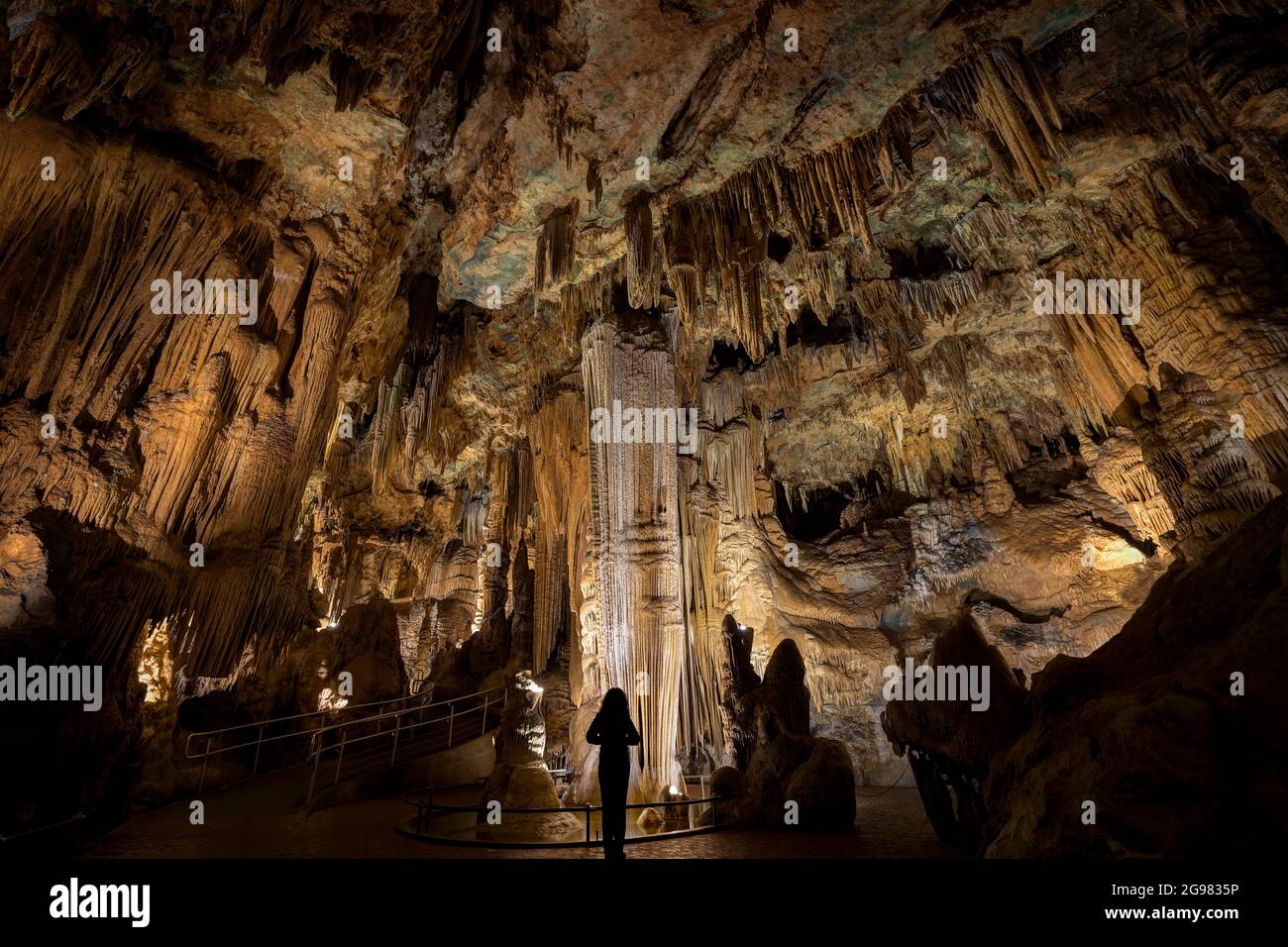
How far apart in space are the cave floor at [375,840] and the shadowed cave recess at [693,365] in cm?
42

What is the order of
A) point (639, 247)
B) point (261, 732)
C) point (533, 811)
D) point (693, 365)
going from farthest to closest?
point (693, 365)
point (261, 732)
point (639, 247)
point (533, 811)

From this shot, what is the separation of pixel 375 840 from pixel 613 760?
2957 mm

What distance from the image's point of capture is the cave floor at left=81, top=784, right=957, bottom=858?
462cm

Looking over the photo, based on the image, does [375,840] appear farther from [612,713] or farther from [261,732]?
[261,732]

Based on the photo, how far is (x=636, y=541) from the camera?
930cm

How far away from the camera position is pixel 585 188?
8.34 m

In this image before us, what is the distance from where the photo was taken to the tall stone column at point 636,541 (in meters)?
8.42

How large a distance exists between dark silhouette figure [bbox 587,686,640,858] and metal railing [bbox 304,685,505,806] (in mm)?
5130

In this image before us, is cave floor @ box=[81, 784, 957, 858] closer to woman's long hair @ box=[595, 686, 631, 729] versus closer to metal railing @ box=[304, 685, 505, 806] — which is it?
metal railing @ box=[304, 685, 505, 806]

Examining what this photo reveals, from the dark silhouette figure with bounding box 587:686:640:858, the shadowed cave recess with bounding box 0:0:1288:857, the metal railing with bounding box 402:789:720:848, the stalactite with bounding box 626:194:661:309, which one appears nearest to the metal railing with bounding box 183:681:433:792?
the shadowed cave recess with bounding box 0:0:1288:857

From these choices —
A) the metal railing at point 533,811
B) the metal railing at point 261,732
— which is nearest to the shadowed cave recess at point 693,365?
the metal railing at point 261,732

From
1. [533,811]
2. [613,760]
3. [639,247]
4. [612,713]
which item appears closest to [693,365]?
[639,247]
